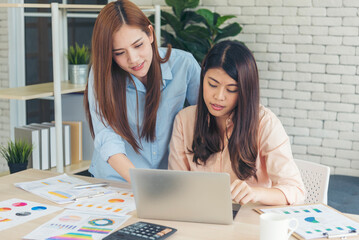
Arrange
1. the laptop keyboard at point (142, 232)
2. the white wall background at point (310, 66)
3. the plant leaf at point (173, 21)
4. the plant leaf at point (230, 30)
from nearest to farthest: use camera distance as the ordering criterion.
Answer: the laptop keyboard at point (142, 232) → the white wall background at point (310, 66) → the plant leaf at point (230, 30) → the plant leaf at point (173, 21)

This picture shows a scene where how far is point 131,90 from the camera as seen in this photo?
→ 1.90 m

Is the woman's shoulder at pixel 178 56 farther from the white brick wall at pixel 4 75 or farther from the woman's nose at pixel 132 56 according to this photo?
the white brick wall at pixel 4 75

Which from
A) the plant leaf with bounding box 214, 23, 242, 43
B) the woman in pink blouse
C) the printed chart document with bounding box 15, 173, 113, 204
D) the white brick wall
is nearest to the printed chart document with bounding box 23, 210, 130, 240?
the printed chart document with bounding box 15, 173, 113, 204

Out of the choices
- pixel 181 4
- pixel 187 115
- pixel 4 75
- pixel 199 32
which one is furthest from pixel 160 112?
pixel 4 75

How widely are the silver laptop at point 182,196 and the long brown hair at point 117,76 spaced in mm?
467

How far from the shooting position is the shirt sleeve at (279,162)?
1569mm

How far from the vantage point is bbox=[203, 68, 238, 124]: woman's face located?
64.6 inches

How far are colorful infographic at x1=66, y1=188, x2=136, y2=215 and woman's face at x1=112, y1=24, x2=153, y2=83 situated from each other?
442mm

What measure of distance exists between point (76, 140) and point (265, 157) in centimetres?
209

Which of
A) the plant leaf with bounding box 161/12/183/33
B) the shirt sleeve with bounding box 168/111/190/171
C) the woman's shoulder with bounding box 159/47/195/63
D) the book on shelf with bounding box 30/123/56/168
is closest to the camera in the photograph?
the shirt sleeve with bounding box 168/111/190/171

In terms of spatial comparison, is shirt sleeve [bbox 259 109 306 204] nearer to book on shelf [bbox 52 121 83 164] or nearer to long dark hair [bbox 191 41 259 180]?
long dark hair [bbox 191 41 259 180]

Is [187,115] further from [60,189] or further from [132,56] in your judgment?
[60,189]

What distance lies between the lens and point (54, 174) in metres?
1.91

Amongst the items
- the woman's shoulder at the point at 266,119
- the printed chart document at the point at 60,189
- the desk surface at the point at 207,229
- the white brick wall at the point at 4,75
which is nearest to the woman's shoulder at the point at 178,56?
the woman's shoulder at the point at 266,119
